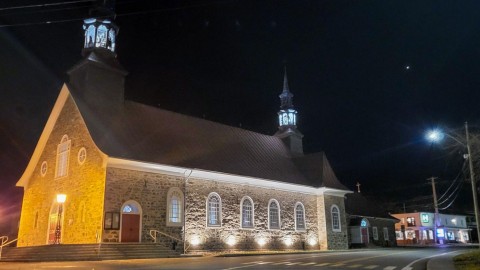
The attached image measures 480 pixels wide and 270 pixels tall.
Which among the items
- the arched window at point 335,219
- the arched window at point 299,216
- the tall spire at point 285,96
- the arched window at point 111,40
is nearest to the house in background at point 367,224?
the arched window at point 335,219

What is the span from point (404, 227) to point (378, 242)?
26264mm

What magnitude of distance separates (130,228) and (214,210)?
20.6 ft

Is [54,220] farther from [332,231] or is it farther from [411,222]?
[411,222]

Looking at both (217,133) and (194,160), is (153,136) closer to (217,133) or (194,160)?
(194,160)

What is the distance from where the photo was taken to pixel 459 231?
80.2 m

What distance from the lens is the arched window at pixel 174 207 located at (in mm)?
25125

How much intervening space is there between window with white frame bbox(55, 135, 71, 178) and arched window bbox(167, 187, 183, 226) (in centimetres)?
638

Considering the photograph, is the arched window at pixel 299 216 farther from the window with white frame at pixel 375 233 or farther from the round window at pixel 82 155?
the round window at pixel 82 155

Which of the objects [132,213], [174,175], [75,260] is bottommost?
[75,260]

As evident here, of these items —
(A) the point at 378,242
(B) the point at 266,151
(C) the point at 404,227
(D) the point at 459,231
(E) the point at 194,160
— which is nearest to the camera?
(E) the point at 194,160

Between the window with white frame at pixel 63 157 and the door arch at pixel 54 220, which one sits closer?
the door arch at pixel 54 220

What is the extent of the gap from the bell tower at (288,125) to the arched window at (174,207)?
52.8 ft

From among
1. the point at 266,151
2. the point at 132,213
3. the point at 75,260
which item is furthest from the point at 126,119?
the point at 266,151

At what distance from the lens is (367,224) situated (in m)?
41.4
